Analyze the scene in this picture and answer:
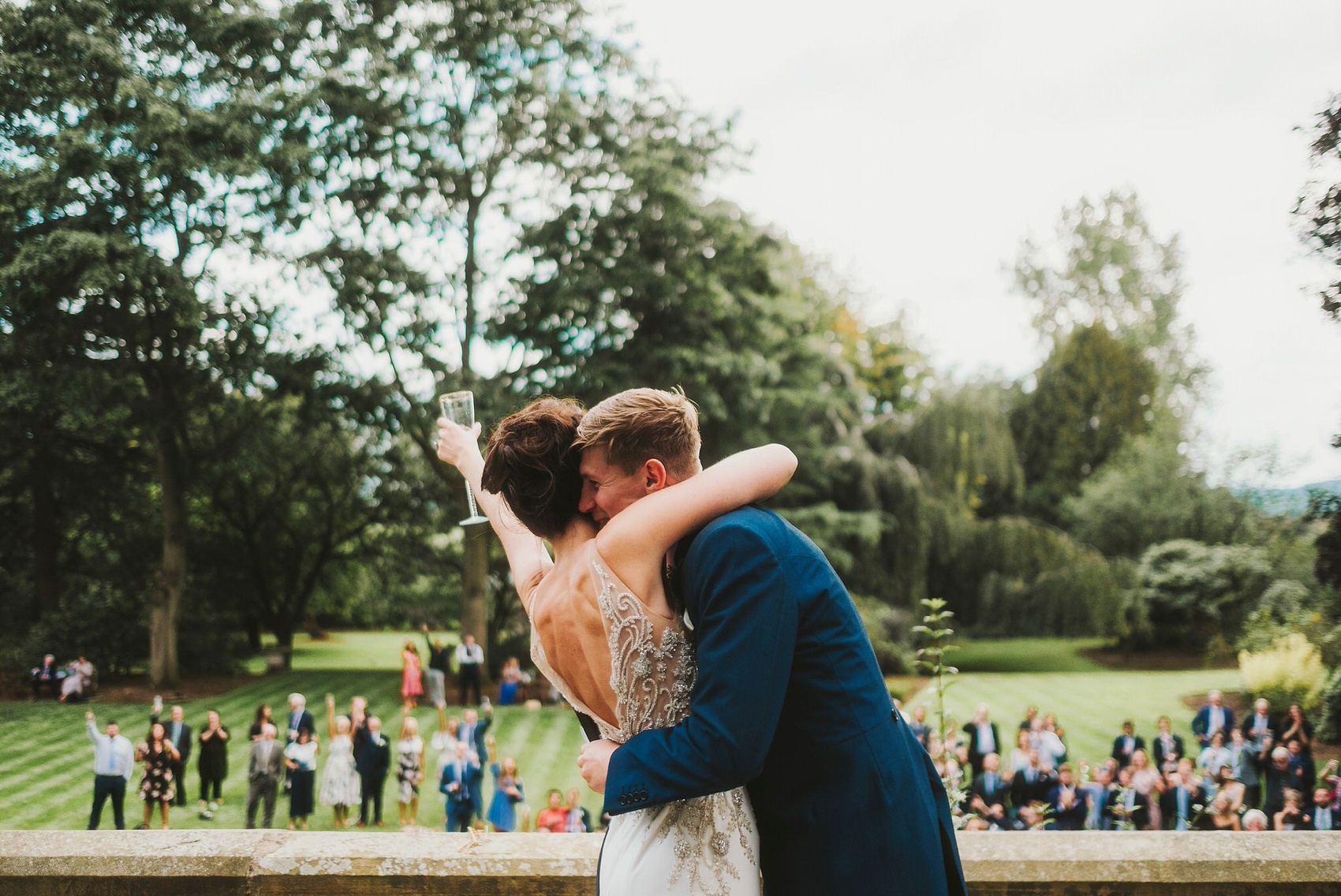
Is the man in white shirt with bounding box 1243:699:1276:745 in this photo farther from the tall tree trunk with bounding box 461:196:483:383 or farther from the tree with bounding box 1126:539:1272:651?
the tall tree trunk with bounding box 461:196:483:383

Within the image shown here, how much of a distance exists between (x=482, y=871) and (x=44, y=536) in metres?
15.5

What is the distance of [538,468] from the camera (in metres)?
1.58

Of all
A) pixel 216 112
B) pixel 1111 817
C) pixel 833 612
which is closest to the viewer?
pixel 833 612

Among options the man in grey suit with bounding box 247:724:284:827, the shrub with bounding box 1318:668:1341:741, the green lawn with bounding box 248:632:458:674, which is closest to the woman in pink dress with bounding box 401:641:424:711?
the green lawn with bounding box 248:632:458:674

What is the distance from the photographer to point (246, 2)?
15203 millimetres

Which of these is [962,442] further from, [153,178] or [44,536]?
[44,536]

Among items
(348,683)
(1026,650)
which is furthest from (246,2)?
(1026,650)

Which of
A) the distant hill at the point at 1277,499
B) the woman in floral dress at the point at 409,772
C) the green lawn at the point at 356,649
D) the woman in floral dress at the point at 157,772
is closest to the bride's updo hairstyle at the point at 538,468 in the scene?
the woman in floral dress at the point at 157,772

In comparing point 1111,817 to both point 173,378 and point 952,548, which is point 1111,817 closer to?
point 952,548

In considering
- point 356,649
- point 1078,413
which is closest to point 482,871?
point 356,649

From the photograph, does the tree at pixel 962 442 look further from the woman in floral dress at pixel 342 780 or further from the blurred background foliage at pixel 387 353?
the woman in floral dress at pixel 342 780

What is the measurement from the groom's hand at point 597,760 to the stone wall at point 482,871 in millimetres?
569

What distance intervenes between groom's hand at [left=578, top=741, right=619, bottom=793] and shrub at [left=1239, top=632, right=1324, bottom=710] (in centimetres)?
1621

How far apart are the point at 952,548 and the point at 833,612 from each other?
1928cm
